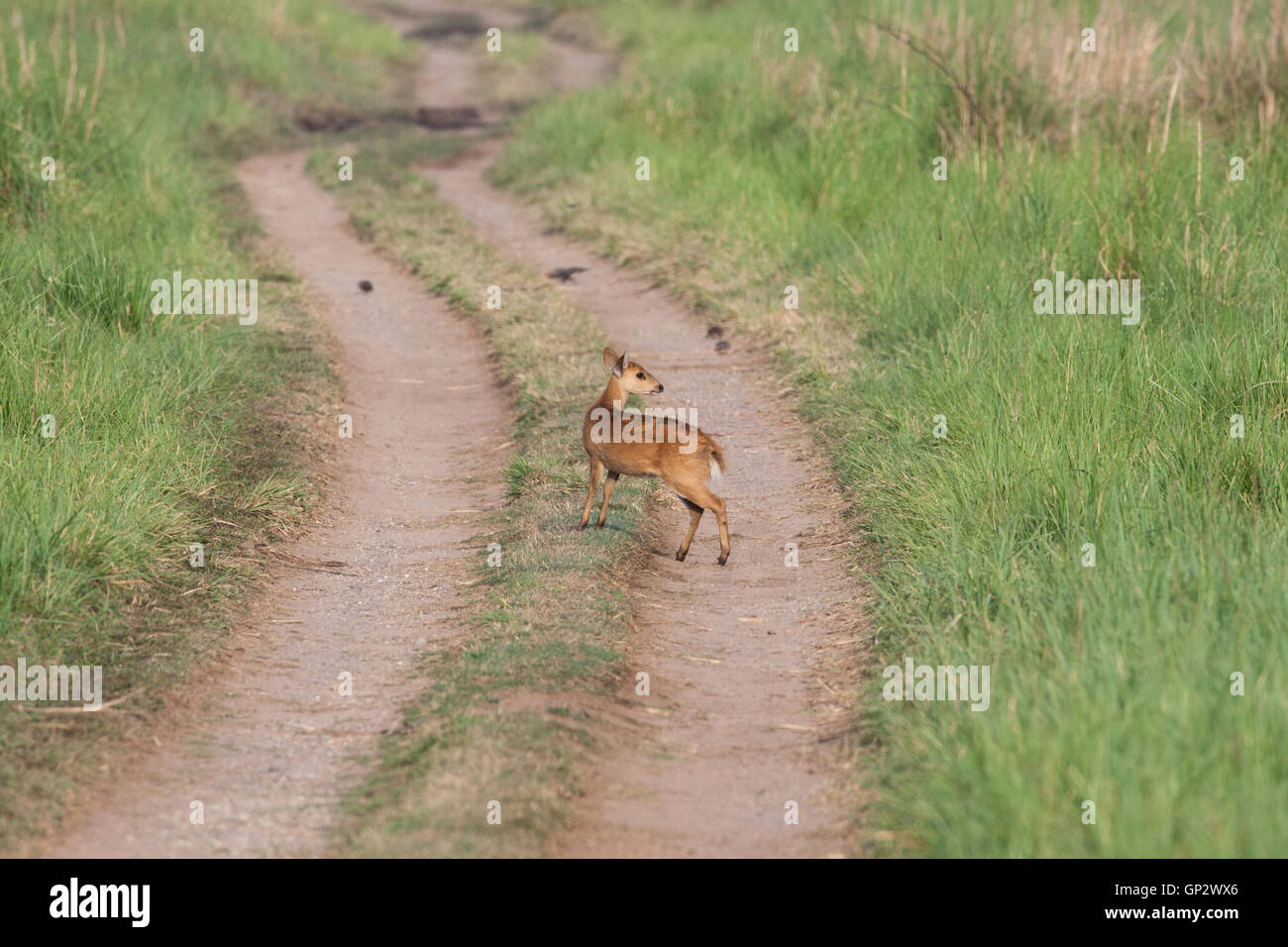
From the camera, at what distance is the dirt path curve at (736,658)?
4684mm

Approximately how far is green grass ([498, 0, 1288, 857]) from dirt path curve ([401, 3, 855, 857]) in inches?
10.5

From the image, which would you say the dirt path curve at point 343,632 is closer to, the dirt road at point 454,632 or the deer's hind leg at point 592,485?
the dirt road at point 454,632

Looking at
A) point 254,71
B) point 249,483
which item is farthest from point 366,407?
point 254,71

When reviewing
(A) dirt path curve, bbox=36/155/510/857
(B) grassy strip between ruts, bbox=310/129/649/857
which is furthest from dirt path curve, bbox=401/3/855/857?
(A) dirt path curve, bbox=36/155/510/857

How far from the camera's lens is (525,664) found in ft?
18.6

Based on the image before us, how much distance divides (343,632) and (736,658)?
1774mm

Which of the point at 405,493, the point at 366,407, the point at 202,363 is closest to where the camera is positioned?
the point at 405,493

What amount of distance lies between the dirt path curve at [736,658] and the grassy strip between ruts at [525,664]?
0.51 feet

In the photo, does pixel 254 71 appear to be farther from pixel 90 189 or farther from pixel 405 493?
pixel 405 493

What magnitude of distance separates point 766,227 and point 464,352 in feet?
10.9

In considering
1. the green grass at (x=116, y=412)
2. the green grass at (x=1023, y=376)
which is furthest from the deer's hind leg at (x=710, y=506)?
the green grass at (x=116, y=412)

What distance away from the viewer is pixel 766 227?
1304 centimetres

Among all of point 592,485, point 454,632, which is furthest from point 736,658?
point 592,485

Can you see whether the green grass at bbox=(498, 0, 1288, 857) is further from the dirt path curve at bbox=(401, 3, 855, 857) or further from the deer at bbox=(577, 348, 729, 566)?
the deer at bbox=(577, 348, 729, 566)
